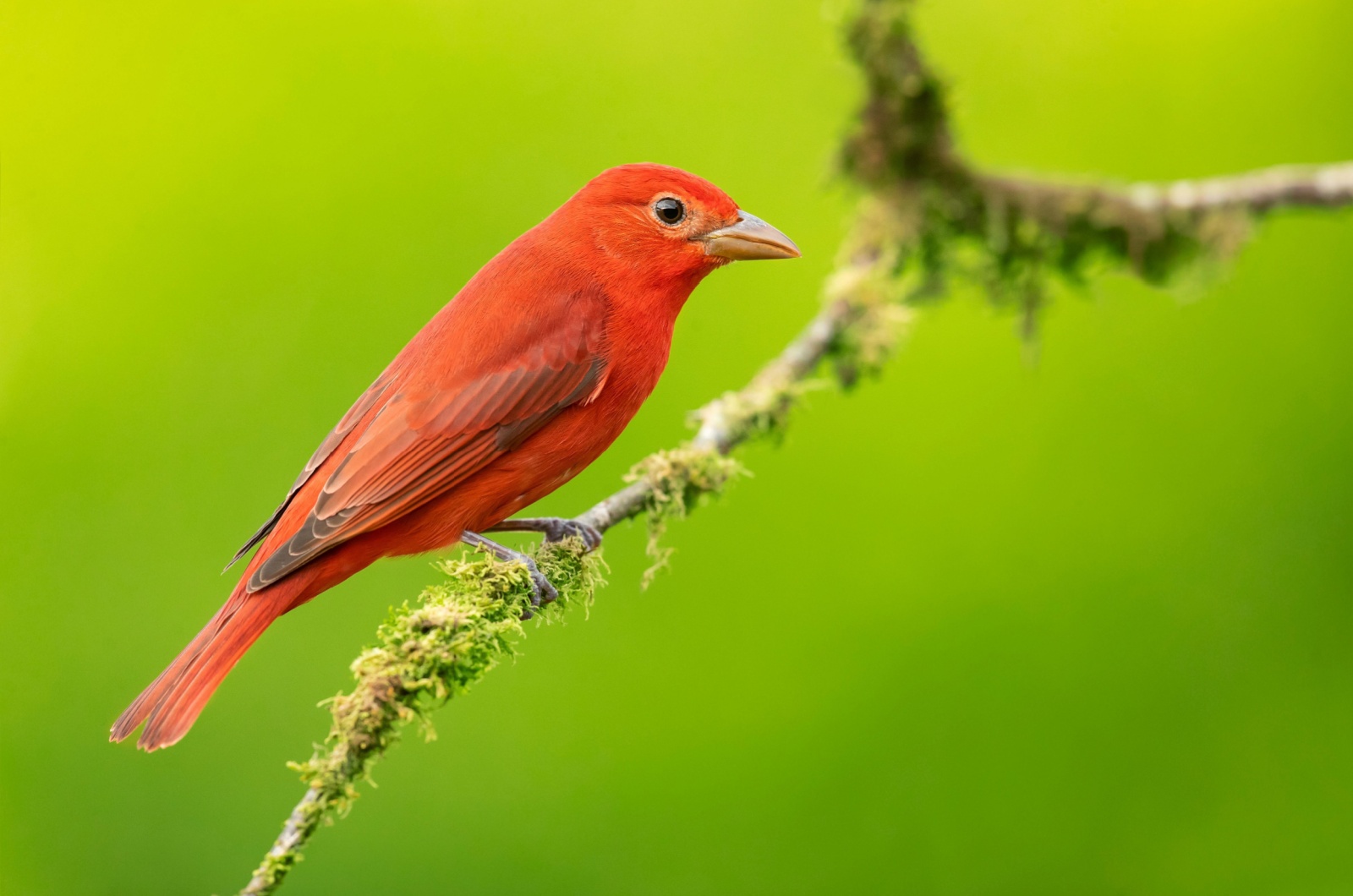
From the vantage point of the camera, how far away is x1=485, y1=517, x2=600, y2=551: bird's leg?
3318 mm

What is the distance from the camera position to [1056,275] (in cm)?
455

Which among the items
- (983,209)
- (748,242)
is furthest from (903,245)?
(748,242)

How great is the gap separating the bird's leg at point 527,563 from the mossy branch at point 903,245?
0.05m

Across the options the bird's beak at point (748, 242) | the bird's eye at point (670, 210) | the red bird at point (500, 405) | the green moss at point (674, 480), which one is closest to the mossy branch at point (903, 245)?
the green moss at point (674, 480)

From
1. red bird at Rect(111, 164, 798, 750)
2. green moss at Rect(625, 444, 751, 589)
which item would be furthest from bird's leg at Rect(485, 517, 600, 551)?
green moss at Rect(625, 444, 751, 589)

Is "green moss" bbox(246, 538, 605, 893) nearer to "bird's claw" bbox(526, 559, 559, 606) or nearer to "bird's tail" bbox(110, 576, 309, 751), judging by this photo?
"bird's claw" bbox(526, 559, 559, 606)

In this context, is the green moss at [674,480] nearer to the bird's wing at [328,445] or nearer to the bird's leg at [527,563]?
the bird's leg at [527,563]

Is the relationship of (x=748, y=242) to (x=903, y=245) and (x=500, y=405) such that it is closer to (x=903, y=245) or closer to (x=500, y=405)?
(x=500, y=405)

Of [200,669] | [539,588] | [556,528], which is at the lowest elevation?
[200,669]

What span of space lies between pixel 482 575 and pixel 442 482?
354mm

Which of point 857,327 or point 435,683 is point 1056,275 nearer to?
point 857,327

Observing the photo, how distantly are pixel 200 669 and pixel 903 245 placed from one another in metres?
2.94

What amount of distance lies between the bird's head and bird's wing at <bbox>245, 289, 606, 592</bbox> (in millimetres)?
344

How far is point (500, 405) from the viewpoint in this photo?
3186mm
